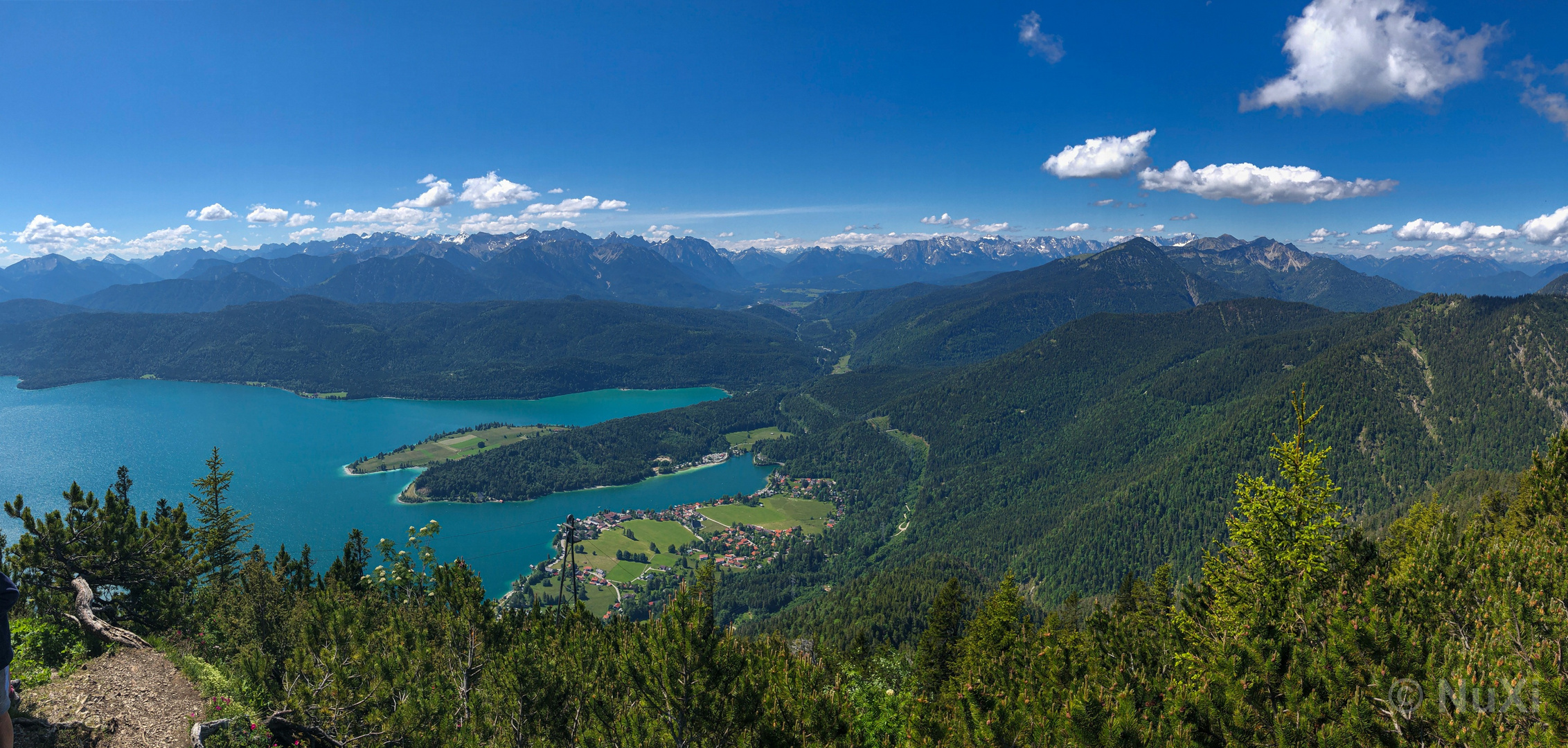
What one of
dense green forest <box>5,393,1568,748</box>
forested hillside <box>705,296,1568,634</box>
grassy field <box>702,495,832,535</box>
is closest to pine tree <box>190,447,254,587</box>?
dense green forest <box>5,393,1568,748</box>

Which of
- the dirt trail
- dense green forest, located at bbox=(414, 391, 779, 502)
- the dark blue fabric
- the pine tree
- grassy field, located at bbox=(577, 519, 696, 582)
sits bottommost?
grassy field, located at bbox=(577, 519, 696, 582)

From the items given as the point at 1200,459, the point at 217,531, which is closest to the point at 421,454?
the point at 217,531

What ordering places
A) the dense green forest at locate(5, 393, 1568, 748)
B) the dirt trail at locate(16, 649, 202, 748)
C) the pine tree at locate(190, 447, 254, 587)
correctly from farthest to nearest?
the pine tree at locate(190, 447, 254, 587)
the dirt trail at locate(16, 649, 202, 748)
the dense green forest at locate(5, 393, 1568, 748)

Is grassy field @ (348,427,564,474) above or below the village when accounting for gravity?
above

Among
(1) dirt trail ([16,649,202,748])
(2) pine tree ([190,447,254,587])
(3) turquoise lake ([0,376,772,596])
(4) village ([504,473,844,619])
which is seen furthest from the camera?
(3) turquoise lake ([0,376,772,596])

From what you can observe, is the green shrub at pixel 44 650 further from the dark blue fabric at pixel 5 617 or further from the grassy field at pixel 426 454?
the grassy field at pixel 426 454

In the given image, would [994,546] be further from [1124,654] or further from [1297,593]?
[1297,593]

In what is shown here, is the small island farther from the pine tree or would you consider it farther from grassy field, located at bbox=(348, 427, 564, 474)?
the pine tree

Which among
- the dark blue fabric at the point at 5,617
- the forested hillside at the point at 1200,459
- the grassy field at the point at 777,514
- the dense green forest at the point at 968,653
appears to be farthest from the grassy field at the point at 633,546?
the dark blue fabric at the point at 5,617
